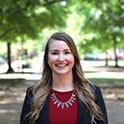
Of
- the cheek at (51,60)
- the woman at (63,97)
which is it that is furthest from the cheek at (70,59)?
the cheek at (51,60)

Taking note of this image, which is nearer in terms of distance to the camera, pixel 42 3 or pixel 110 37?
pixel 42 3

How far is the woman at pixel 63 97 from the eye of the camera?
1939mm

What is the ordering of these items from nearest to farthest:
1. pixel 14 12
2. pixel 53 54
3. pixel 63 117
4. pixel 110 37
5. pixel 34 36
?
pixel 63 117 < pixel 53 54 < pixel 14 12 < pixel 34 36 < pixel 110 37

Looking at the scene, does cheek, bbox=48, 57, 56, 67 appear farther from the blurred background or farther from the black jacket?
the blurred background

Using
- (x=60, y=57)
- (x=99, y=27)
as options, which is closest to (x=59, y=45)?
(x=60, y=57)

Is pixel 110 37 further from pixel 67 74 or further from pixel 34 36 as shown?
pixel 67 74

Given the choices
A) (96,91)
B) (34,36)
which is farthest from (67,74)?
(34,36)

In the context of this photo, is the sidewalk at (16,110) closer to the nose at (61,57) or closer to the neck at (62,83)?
the neck at (62,83)

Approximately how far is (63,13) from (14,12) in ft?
15.3

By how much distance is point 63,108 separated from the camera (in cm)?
194

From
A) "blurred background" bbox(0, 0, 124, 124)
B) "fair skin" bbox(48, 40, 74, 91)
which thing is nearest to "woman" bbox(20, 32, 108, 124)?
"fair skin" bbox(48, 40, 74, 91)

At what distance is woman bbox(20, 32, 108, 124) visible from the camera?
1.94 meters

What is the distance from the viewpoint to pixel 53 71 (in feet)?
6.84

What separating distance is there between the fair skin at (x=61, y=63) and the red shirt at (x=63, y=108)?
68 millimetres
